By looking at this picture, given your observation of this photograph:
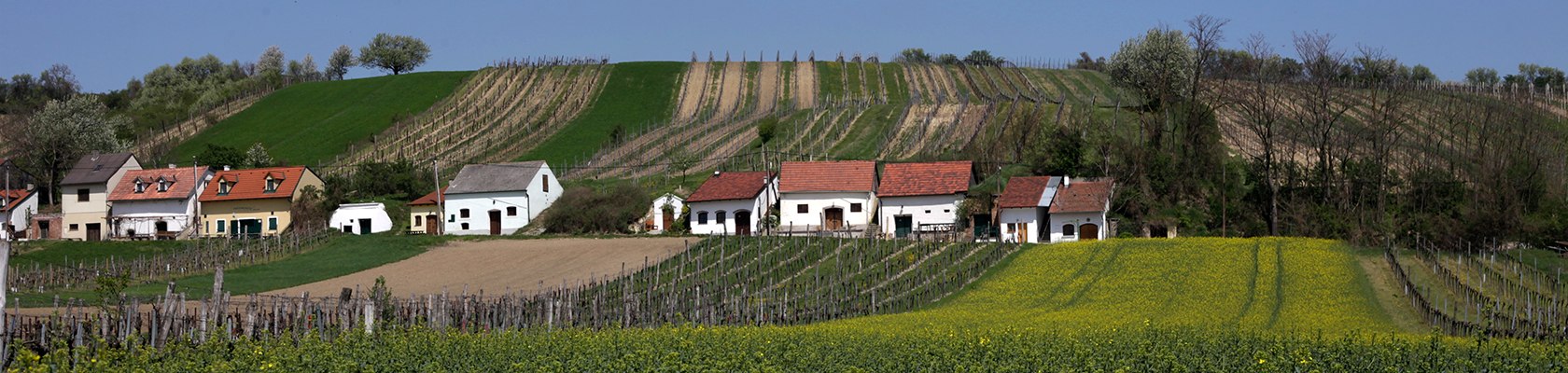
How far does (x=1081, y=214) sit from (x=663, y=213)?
23695 mm

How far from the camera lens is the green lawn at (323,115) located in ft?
438

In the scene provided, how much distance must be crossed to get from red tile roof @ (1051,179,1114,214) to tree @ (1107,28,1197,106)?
28.4m

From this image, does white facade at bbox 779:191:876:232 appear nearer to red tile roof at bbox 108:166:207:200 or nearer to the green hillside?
the green hillside

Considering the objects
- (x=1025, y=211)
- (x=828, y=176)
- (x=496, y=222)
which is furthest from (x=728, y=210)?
(x=1025, y=211)

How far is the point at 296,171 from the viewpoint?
94625 mm

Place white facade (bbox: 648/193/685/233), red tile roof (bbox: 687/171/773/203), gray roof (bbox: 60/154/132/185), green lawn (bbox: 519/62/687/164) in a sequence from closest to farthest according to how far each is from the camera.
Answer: red tile roof (bbox: 687/171/773/203)
white facade (bbox: 648/193/685/233)
gray roof (bbox: 60/154/132/185)
green lawn (bbox: 519/62/687/164)

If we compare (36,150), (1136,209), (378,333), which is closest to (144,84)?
(36,150)

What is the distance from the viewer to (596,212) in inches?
3371

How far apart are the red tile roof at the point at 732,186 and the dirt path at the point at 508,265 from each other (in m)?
7.17

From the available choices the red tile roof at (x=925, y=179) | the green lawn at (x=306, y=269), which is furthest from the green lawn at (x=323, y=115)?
the red tile roof at (x=925, y=179)

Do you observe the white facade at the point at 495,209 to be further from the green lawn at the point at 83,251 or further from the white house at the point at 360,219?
the green lawn at the point at 83,251

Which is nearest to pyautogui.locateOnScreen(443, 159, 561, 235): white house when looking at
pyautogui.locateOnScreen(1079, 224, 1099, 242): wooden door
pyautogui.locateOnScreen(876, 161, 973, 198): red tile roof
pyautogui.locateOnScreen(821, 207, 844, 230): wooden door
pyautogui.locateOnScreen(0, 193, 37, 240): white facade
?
pyautogui.locateOnScreen(821, 207, 844, 230): wooden door

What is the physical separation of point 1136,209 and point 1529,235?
1843 centimetres

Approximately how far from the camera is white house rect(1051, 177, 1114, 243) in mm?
77250
